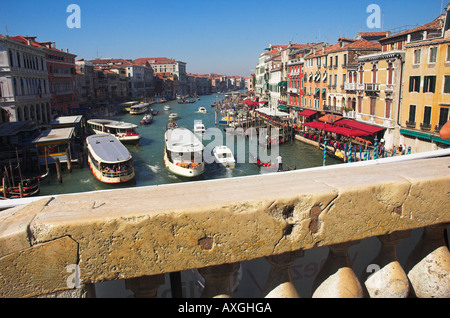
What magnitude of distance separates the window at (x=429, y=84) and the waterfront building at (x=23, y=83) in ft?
91.7

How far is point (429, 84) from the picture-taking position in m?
17.8

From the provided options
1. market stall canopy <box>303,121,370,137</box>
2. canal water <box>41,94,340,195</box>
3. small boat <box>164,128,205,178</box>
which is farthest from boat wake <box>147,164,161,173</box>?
market stall canopy <box>303,121,370,137</box>

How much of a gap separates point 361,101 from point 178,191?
2514 cm

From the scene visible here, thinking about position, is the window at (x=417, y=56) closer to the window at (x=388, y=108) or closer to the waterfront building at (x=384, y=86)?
the waterfront building at (x=384, y=86)

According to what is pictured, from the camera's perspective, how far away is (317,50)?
1357 inches

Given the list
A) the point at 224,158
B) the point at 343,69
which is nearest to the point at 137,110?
the point at 343,69

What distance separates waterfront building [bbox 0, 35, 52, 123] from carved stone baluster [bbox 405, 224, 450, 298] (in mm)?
30370

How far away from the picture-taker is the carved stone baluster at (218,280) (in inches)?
65.9

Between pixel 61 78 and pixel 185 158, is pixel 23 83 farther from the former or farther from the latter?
pixel 185 158

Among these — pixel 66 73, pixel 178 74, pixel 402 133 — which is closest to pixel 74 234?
pixel 402 133

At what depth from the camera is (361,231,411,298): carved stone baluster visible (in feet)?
6.21

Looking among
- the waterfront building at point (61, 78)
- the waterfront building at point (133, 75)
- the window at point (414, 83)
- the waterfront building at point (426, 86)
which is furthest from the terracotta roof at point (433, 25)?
the waterfront building at point (133, 75)

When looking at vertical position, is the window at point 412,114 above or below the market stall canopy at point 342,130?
above

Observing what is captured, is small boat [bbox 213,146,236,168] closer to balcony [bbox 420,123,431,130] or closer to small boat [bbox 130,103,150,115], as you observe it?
balcony [bbox 420,123,431,130]
